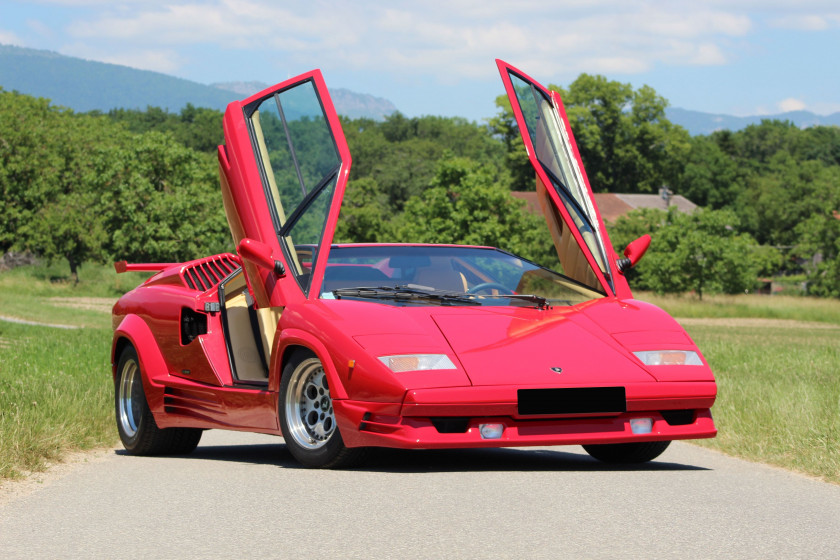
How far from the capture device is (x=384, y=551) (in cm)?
448

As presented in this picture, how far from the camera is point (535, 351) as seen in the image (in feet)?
21.4

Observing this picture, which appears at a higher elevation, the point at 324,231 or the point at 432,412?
the point at 324,231

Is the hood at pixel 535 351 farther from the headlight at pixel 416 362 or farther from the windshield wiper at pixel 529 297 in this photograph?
the windshield wiper at pixel 529 297

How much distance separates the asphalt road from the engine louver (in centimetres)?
154

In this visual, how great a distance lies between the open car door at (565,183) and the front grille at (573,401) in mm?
1387

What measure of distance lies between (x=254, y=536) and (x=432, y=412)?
159 cm

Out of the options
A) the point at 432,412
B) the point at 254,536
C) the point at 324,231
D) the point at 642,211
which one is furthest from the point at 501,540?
the point at 642,211

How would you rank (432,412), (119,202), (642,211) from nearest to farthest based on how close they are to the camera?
1. (432,412)
2. (119,202)
3. (642,211)

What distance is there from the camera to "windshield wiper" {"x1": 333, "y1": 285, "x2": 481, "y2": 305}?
23.3 feet

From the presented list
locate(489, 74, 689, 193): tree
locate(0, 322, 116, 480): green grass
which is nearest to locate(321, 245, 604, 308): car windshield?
locate(0, 322, 116, 480): green grass

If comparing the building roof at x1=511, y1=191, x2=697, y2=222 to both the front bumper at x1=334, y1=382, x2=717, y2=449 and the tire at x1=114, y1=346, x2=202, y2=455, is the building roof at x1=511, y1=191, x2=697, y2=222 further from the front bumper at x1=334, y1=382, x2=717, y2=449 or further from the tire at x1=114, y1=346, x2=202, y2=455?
the front bumper at x1=334, y1=382, x2=717, y2=449

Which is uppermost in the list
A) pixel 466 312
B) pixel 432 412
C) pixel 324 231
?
pixel 324 231

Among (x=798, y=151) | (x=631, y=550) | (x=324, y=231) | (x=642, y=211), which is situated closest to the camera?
(x=631, y=550)

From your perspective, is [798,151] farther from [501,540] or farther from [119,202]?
[501,540]
